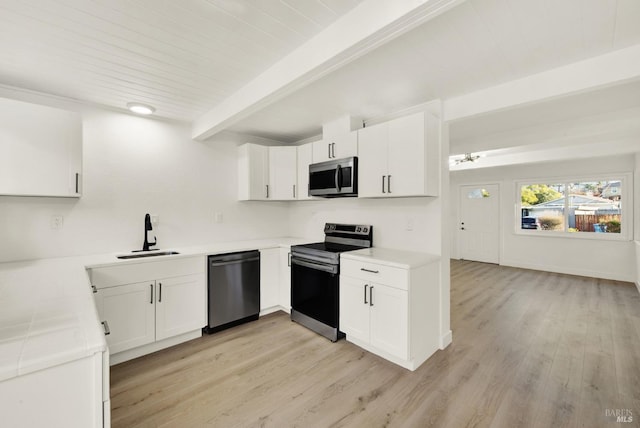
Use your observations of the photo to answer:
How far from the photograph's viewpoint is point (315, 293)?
119 inches

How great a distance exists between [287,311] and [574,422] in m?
2.64

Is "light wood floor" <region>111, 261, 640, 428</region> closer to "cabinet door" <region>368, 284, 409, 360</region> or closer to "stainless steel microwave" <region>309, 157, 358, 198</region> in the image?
"cabinet door" <region>368, 284, 409, 360</region>

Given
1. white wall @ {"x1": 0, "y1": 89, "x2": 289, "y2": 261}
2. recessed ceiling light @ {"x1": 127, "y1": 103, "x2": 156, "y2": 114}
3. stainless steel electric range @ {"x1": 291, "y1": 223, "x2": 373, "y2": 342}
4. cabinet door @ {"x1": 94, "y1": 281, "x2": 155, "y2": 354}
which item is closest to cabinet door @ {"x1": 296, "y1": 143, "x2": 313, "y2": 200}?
stainless steel electric range @ {"x1": 291, "y1": 223, "x2": 373, "y2": 342}

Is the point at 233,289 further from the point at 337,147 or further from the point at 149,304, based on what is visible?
the point at 337,147

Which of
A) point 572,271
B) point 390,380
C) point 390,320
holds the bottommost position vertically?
point 390,380

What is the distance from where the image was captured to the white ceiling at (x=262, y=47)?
1523 mm

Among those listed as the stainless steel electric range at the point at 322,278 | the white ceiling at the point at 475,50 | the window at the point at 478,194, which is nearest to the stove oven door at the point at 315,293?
the stainless steel electric range at the point at 322,278

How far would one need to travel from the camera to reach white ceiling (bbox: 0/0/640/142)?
152cm

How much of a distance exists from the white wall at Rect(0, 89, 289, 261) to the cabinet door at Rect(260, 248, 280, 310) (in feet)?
2.31

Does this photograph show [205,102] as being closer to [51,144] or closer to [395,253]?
[51,144]

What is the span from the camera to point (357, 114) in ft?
10.2

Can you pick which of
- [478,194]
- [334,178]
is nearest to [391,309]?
[334,178]

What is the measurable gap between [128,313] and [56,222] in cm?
110

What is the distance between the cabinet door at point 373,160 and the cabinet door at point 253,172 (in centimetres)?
142
